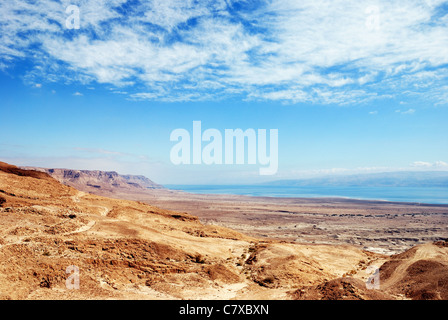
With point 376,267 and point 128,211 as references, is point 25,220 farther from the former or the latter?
point 376,267

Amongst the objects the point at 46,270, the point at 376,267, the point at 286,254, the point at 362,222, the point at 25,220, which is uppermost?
the point at 25,220

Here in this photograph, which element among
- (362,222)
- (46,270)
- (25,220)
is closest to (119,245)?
(46,270)

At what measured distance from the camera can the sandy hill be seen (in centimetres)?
1320

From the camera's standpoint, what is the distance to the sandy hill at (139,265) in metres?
13.2

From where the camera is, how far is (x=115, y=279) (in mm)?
15094

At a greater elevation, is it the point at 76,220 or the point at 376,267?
the point at 76,220

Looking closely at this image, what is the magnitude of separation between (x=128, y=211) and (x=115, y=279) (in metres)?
15.5

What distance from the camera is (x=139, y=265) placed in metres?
16.8

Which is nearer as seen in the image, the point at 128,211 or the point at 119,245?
the point at 119,245
